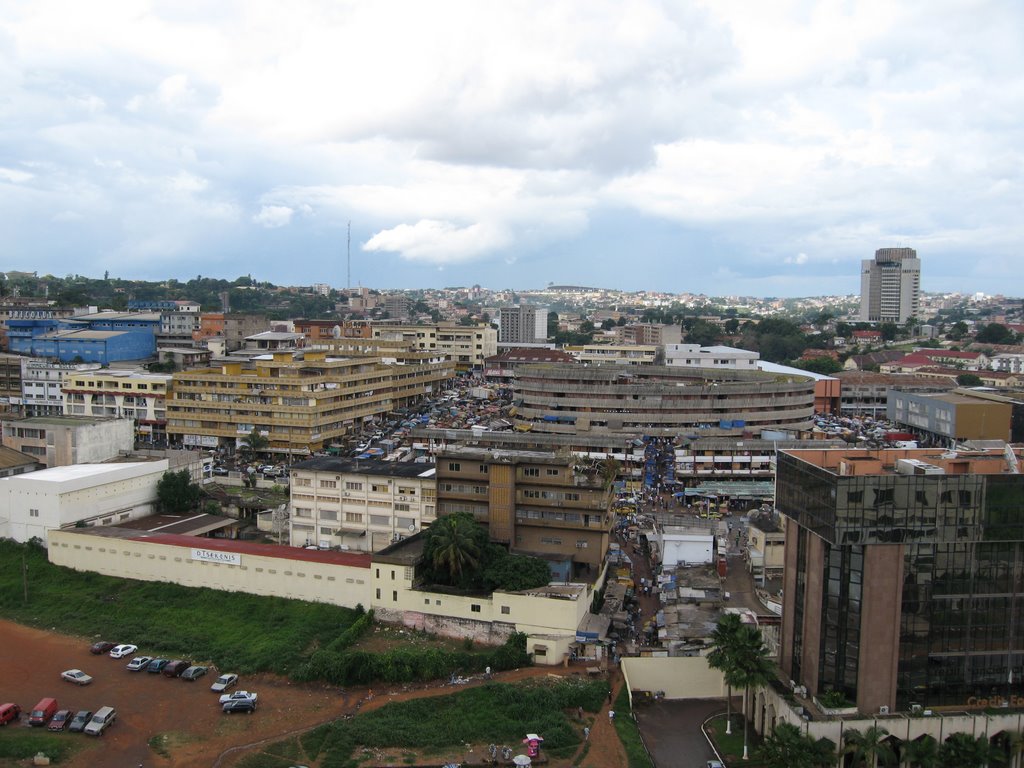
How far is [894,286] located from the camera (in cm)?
18300

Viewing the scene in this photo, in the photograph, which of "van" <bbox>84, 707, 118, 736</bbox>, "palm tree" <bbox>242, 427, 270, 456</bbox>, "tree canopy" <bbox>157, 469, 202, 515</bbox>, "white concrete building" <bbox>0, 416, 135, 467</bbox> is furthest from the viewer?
"palm tree" <bbox>242, 427, 270, 456</bbox>

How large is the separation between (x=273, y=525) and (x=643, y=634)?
18.9 metres

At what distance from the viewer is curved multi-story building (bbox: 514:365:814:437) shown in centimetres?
5772

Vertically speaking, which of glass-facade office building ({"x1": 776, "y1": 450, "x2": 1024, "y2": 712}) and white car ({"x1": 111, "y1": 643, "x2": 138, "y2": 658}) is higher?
glass-facade office building ({"x1": 776, "y1": 450, "x2": 1024, "y2": 712})

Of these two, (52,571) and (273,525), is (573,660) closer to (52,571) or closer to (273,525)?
(273,525)

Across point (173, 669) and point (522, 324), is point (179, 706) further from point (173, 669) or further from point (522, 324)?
point (522, 324)

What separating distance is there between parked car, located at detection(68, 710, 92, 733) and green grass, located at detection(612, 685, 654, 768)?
49.8 ft

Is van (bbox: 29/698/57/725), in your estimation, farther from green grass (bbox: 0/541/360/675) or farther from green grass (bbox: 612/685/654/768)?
green grass (bbox: 612/685/654/768)

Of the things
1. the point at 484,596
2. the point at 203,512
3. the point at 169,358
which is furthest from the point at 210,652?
the point at 169,358

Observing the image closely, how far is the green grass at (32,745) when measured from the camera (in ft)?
75.4

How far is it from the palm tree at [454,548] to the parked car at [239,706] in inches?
299

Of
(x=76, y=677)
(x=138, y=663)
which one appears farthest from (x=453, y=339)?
(x=76, y=677)

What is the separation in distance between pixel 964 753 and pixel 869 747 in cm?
229

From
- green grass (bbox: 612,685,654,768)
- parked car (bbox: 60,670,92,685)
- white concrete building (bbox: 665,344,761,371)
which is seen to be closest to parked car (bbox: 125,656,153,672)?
parked car (bbox: 60,670,92,685)
